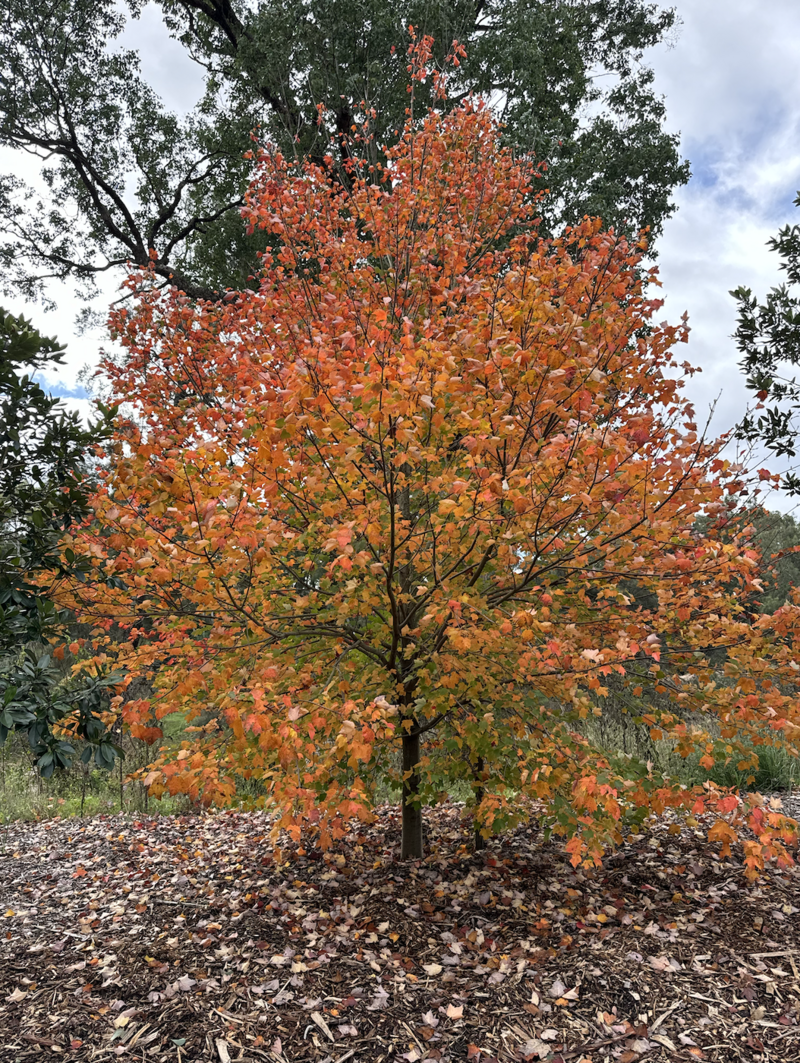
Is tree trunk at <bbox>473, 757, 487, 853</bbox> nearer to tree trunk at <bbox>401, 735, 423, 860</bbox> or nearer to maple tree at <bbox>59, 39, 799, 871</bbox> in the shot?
maple tree at <bbox>59, 39, 799, 871</bbox>

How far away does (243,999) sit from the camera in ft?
11.8

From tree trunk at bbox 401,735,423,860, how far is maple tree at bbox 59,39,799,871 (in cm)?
3

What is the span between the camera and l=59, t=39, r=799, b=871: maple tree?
10.3 ft

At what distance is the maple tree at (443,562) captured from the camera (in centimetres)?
315

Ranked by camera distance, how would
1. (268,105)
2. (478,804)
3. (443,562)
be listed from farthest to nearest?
(268,105), (478,804), (443,562)

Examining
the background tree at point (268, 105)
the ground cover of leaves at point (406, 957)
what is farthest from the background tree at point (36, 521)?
the background tree at point (268, 105)

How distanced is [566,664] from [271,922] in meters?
2.88

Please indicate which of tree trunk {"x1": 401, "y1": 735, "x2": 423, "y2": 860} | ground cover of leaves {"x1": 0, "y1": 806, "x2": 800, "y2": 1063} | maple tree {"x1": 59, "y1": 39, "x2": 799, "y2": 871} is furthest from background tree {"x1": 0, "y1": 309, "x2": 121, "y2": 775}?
tree trunk {"x1": 401, "y1": 735, "x2": 423, "y2": 860}

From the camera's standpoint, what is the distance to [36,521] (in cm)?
340

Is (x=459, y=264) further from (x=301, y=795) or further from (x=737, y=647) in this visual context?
(x=301, y=795)

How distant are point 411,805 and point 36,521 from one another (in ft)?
11.7

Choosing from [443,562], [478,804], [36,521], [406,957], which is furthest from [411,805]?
[36,521]

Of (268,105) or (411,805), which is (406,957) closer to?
(411,805)

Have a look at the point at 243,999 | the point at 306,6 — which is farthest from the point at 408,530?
the point at 306,6
